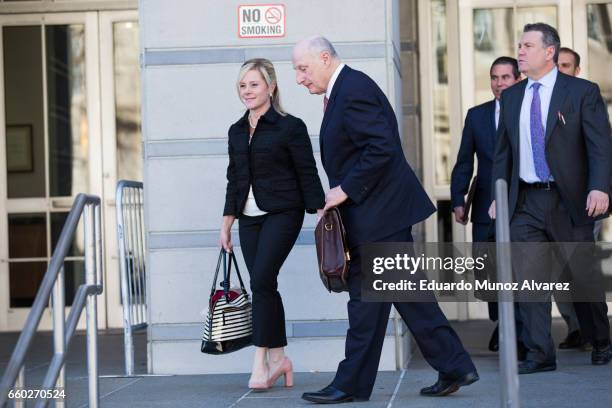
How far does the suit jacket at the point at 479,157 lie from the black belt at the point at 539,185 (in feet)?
3.31

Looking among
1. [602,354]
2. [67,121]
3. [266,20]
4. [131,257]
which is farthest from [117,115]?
[602,354]

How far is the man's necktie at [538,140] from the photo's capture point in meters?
7.34

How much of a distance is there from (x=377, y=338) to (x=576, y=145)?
1.89 metres

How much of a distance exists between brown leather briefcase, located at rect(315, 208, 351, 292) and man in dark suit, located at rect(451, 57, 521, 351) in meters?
2.42

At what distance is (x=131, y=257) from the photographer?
8867 mm

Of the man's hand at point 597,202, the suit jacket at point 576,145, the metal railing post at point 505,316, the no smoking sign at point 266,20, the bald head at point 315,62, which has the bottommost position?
the metal railing post at point 505,316

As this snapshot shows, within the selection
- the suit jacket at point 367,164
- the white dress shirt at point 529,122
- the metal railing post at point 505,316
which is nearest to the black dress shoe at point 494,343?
the white dress shirt at point 529,122

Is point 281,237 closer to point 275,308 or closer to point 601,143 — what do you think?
point 275,308

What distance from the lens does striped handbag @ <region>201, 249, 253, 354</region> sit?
6.87 metres

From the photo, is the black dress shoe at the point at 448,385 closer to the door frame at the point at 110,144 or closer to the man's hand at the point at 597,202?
the man's hand at the point at 597,202

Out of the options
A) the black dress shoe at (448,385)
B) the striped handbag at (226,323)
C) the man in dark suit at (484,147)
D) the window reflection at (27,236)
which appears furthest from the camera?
the window reflection at (27,236)

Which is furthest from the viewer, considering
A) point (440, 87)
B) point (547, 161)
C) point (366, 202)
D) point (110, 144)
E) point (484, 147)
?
point (110, 144)

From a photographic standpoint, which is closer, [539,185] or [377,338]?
[377,338]

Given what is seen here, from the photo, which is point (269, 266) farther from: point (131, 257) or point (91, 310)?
point (131, 257)
